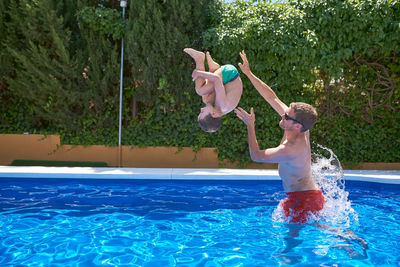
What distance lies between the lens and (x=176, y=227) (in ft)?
12.4

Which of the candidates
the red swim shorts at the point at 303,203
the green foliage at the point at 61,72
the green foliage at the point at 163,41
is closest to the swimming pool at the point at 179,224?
the red swim shorts at the point at 303,203

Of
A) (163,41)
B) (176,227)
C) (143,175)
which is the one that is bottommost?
(176,227)

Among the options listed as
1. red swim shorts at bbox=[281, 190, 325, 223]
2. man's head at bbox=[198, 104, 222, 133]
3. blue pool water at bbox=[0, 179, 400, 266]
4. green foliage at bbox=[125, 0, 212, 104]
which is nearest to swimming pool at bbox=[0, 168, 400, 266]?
blue pool water at bbox=[0, 179, 400, 266]

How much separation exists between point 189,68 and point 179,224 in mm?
4343

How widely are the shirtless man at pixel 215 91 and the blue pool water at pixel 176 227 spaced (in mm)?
1231

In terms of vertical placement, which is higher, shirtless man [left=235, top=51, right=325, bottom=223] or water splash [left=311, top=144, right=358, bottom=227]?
shirtless man [left=235, top=51, right=325, bottom=223]

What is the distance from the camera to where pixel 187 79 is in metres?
7.48

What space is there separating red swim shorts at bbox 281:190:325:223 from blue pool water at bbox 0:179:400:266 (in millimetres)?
234

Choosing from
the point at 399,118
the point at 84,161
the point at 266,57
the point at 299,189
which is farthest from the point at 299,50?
the point at 84,161

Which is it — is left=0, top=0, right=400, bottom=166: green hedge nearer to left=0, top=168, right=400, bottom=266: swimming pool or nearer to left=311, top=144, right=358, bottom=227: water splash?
left=311, top=144, right=358, bottom=227: water splash

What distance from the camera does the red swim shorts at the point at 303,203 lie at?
10.8 feet

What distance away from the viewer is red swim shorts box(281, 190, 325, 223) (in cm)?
331

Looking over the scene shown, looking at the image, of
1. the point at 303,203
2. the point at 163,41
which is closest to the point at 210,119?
the point at 303,203

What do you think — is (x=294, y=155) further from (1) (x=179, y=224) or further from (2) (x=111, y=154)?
(2) (x=111, y=154)
